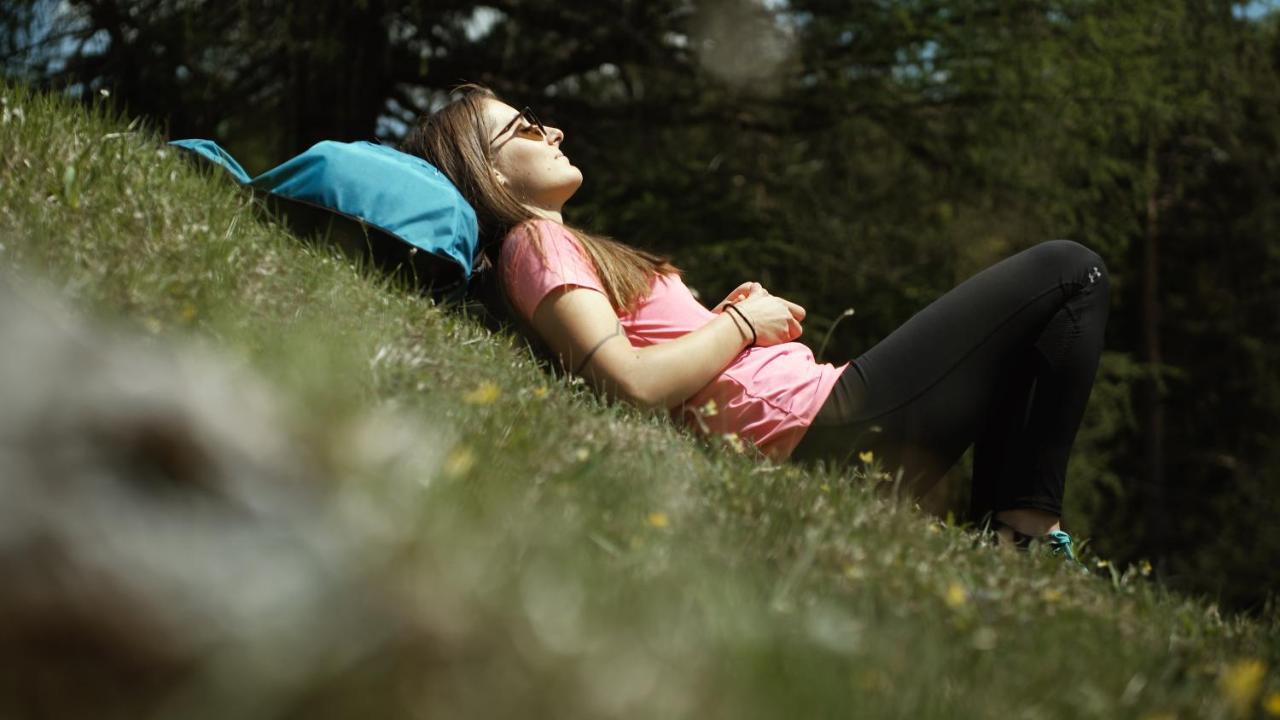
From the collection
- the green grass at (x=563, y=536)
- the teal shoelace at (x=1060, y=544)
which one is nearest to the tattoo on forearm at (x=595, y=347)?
the green grass at (x=563, y=536)

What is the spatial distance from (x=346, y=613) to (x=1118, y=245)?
10162 millimetres

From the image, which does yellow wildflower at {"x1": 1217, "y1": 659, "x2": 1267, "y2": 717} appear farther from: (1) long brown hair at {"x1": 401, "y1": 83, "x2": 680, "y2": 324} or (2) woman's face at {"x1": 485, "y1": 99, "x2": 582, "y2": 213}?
(2) woman's face at {"x1": 485, "y1": 99, "x2": 582, "y2": 213}

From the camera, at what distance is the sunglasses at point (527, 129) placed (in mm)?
3963

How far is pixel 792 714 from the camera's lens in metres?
1.32

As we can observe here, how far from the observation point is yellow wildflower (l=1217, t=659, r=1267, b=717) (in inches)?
65.1

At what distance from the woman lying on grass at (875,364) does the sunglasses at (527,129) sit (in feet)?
1.52

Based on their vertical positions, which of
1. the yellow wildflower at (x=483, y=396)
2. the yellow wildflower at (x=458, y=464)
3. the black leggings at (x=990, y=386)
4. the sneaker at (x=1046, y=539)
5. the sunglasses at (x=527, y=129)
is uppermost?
the sunglasses at (x=527, y=129)

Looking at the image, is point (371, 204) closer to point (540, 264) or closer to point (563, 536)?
point (540, 264)

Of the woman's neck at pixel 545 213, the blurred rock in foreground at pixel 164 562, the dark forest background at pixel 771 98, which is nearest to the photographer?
the blurred rock in foreground at pixel 164 562

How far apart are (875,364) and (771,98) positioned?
18.4 feet

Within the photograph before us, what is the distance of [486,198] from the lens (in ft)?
12.5

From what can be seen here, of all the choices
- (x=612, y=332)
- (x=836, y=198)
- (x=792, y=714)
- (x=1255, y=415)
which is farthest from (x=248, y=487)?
(x=1255, y=415)

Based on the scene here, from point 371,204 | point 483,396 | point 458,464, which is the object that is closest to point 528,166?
point 371,204

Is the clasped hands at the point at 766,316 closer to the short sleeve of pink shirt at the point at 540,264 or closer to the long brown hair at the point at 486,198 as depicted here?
the long brown hair at the point at 486,198
